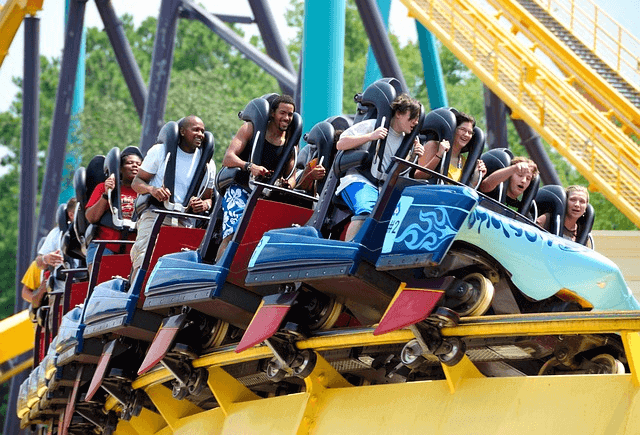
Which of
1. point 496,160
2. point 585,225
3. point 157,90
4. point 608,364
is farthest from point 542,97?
point 608,364

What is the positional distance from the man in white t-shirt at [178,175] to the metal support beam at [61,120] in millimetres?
7212

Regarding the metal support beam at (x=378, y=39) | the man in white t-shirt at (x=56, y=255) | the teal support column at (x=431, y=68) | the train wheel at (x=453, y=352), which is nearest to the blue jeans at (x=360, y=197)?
the train wheel at (x=453, y=352)

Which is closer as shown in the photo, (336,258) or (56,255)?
(336,258)

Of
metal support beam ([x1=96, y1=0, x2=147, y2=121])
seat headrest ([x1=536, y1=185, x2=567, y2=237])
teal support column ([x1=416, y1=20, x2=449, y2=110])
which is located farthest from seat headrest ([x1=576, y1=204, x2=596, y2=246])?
metal support beam ([x1=96, y1=0, x2=147, y2=121])

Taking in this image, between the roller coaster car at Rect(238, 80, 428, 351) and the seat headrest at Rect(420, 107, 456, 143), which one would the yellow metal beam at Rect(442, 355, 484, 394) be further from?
the seat headrest at Rect(420, 107, 456, 143)

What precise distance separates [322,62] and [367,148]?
4626 mm

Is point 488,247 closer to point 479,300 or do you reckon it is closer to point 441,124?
point 479,300

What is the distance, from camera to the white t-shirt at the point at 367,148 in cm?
523

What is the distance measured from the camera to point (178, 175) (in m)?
6.90

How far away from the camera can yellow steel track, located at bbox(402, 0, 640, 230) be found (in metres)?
11.3

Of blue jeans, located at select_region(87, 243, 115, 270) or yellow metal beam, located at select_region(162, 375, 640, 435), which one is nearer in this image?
yellow metal beam, located at select_region(162, 375, 640, 435)

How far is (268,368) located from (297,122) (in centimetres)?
144

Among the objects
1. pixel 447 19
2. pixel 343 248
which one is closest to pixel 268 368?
pixel 343 248

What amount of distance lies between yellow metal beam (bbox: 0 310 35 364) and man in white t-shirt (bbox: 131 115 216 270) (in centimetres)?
692
